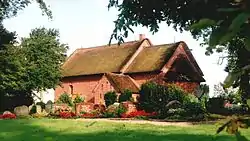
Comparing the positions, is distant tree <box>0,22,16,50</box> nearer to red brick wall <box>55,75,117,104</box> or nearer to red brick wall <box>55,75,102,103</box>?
red brick wall <box>55,75,117,104</box>

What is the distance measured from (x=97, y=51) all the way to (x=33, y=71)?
12.9 m

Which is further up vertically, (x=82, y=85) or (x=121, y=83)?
(x=82, y=85)

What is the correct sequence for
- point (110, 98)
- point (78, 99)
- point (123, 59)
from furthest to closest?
Result: point (123, 59)
point (78, 99)
point (110, 98)

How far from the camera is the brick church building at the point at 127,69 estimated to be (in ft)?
165

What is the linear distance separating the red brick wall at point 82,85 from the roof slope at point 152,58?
5141mm

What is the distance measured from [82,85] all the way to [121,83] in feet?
33.7

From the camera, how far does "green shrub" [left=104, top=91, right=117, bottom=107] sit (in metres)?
45.6

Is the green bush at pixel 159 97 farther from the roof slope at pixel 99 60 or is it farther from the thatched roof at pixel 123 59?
the roof slope at pixel 99 60

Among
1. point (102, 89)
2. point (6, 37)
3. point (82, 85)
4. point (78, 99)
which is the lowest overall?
point (78, 99)

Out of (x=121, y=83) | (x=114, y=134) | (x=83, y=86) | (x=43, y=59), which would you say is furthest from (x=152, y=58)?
(x=114, y=134)

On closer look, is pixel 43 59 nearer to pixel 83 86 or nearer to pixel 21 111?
pixel 83 86

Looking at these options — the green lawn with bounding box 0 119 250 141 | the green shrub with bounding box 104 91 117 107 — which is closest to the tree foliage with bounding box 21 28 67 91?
the green shrub with bounding box 104 91 117 107

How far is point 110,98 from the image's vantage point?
45781 mm

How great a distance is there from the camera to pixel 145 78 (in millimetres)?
52594
